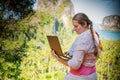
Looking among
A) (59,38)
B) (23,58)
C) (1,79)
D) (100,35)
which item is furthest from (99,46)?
(1,79)

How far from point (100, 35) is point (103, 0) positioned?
1.45 feet

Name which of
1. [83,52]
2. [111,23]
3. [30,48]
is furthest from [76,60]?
[111,23]

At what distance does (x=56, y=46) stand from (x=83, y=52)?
0.38 m

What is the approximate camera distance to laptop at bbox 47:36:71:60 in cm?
441

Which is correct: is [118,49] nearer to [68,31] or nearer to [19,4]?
[68,31]

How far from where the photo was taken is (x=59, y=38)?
4582mm

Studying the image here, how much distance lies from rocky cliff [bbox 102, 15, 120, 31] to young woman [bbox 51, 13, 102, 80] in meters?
0.31

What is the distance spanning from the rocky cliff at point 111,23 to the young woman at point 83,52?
31cm

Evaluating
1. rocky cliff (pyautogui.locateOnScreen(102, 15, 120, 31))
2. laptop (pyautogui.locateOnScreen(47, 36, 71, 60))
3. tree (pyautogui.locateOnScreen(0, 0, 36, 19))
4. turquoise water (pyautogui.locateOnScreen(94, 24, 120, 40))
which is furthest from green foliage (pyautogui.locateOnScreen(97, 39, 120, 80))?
tree (pyautogui.locateOnScreen(0, 0, 36, 19))

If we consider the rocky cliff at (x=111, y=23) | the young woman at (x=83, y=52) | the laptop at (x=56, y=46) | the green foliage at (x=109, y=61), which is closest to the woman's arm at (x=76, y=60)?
the young woman at (x=83, y=52)

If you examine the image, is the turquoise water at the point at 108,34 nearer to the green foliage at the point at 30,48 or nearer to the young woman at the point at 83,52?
the young woman at the point at 83,52

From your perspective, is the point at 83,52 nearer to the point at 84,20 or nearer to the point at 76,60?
the point at 76,60

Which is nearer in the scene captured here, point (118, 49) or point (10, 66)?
point (10, 66)

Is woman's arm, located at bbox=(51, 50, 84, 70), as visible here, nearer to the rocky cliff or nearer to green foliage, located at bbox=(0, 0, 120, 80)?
green foliage, located at bbox=(0, 0, 120, 80)
